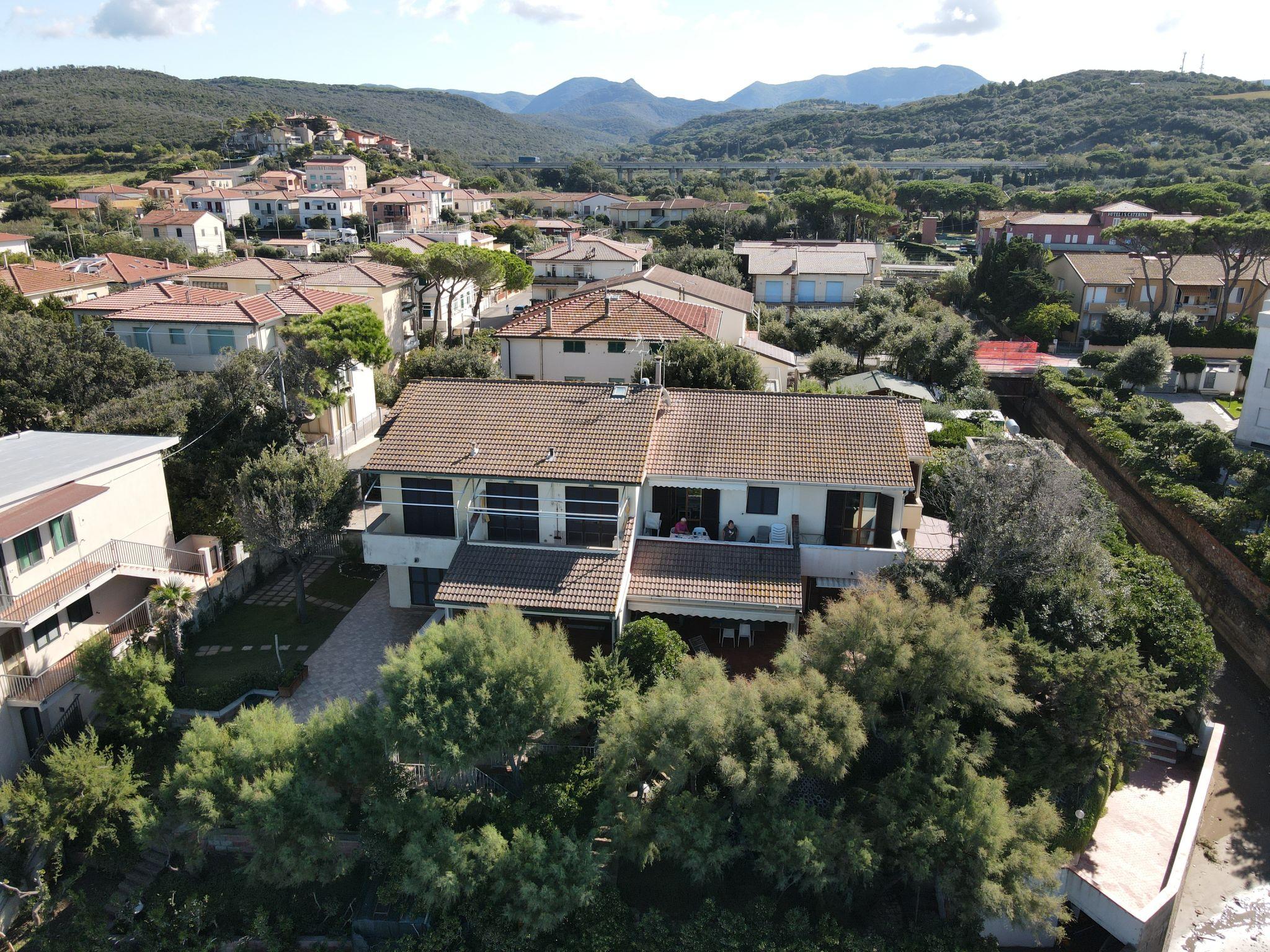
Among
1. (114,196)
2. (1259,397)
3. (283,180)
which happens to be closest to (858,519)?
(1259,397)

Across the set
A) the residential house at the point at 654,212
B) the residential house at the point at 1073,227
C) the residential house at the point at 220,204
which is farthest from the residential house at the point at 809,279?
the residential house at the point at 220,204

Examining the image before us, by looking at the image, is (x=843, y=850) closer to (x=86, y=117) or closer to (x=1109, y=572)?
(x=1109, y=572)

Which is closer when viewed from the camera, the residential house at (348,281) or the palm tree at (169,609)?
the palm tree at (169,609)

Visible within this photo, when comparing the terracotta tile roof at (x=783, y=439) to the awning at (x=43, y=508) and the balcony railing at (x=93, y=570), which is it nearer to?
the balcony railing at (x=93, y=570)

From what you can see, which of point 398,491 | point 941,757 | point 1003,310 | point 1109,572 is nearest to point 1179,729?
point 1109,572

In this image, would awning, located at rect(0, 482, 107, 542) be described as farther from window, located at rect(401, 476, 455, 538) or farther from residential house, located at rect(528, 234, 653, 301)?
residential house, located at rect(528, 234, 653, 301)

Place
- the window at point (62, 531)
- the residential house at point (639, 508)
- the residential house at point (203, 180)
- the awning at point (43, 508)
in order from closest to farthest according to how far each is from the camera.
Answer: the awning at point (43, 508) → the window at point (62, 531) → the residential house at point (639, 508) → the residential house at point (203, 180)

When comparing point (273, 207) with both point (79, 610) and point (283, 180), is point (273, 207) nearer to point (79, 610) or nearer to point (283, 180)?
point (283, 180)
